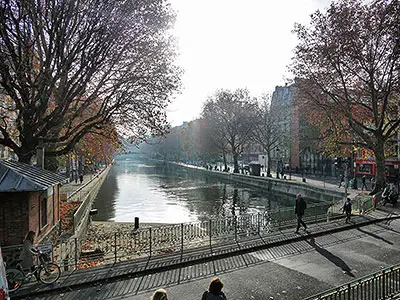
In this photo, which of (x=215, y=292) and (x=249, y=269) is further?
(x=249, y=269)

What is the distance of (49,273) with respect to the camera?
9.36 metres

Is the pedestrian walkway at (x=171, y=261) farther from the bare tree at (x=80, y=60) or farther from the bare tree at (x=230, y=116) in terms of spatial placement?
the bare tree at (x=230, y=116)

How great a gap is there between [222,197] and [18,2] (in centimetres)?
3199

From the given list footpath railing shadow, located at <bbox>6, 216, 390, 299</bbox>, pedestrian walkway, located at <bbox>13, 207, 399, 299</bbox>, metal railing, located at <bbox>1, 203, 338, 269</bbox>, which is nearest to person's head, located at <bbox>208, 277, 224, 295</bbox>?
footpath railing shadow, located at <bbox>6, 216, 390, 299</bbox>

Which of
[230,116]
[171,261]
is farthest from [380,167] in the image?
[230,116]

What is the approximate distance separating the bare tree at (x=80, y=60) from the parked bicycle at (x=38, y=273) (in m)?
7.03

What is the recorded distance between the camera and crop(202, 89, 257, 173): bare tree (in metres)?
56.6

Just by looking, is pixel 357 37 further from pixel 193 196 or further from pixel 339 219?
pixel 193 196

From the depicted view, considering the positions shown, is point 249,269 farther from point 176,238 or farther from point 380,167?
point 380,167

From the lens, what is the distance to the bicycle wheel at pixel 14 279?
8448mm

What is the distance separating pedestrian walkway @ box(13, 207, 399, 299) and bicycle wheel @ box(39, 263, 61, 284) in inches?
7.5

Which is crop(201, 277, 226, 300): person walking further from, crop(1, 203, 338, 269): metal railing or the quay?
crop(1, 203, 338, 269): metal railing

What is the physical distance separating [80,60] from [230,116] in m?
46.6

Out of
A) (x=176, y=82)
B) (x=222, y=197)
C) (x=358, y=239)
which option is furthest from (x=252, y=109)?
(x=358, y=239)
